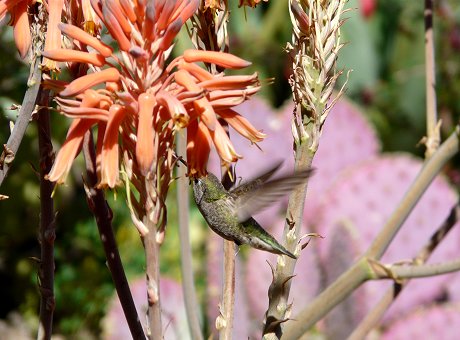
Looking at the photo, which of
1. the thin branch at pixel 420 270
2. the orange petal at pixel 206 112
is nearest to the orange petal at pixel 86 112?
the orange petal at pixel 206 112

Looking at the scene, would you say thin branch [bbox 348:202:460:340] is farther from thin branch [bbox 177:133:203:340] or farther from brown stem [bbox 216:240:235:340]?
brown stem [bbox 216:240:235:340]

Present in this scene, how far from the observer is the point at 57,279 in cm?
339

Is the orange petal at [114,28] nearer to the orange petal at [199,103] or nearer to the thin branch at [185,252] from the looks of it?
the orange petal at [199,103]

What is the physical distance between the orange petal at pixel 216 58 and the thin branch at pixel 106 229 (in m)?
0.16

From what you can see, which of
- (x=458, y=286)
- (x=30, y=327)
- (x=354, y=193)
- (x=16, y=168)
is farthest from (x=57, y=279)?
(x=458, y=286)

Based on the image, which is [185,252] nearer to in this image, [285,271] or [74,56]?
[285,271]

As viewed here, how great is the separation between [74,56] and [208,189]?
34cm

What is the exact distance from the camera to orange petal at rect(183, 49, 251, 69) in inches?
38.4

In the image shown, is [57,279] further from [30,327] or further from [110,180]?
[110,180]

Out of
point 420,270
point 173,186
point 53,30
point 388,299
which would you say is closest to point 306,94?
point 53,30

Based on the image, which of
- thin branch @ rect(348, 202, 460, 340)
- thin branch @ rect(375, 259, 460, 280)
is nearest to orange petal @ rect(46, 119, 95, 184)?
thin branch @ rect(375, 259, 460, 280)

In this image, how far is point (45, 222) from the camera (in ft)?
3.54

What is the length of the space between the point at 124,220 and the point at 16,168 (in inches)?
29.4

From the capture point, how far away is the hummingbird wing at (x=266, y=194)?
3.45 ft
